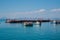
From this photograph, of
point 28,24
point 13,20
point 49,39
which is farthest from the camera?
point 13,20

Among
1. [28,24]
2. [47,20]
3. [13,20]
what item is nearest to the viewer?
[28,24]

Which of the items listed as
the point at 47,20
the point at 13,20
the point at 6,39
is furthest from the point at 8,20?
the point at 6,39

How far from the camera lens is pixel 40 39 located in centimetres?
775

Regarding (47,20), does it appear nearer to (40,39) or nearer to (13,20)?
(13,20)

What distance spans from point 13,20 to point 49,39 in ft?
66.8

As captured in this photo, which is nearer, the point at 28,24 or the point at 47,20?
the point at 28,24

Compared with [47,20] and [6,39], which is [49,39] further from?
[47,20]

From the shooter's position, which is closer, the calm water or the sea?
the calm water

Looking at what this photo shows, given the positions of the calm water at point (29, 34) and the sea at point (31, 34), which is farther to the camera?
the sea at point (31, 34)

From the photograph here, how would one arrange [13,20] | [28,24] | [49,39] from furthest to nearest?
[13,20], [28,24], [49,39]

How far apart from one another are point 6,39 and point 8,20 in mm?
20638

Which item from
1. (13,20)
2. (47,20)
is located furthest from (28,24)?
(47,20)

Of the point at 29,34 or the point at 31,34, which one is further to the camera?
the point at 29,34

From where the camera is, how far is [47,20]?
30719mm
